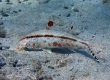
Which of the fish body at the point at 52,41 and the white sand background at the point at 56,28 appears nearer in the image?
the white sand background at the point at 56,28

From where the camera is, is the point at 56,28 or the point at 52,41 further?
the point at 56,28

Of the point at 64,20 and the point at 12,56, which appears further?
the point at 64,20

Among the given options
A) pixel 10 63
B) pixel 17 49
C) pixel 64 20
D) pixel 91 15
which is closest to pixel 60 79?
pixel 10 63

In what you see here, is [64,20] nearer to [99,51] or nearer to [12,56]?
[99,51]

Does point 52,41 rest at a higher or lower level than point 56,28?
higher

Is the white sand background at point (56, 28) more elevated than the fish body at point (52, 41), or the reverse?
the fish body at point (52, 41)
